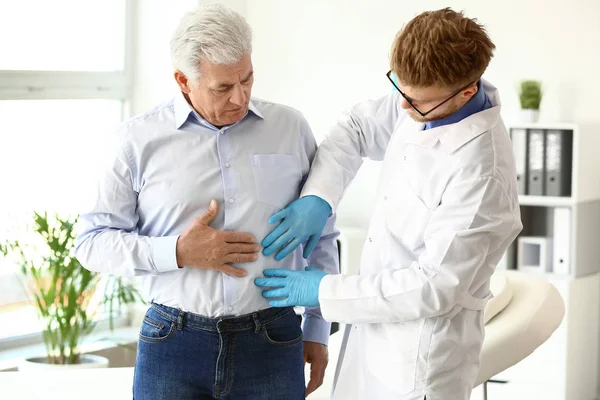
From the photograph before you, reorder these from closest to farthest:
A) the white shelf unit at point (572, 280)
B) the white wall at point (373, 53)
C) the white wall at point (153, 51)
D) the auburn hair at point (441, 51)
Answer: the auburn hair at point (441, 51) < the white shelf unit at point (572, 280) < the white wall at point (373, 53) < the white wall at point (153, 51)

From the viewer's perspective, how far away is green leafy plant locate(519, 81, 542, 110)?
399 cm

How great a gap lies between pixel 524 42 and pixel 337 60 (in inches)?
39.6

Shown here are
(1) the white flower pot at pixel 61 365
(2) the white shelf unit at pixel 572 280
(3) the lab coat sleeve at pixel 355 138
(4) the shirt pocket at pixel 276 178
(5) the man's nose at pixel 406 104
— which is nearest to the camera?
(5) the man's nose at pixel 406 104

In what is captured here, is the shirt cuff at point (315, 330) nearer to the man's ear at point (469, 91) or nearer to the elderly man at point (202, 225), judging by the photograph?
the elderly man at point (202, 225)

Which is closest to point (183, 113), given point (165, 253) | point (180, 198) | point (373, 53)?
point (180, 198)

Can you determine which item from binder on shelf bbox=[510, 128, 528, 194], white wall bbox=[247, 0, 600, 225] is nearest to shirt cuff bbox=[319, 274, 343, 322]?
binder on shelf bbox=[510, 128, 528, 194]

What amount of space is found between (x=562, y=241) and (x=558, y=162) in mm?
352

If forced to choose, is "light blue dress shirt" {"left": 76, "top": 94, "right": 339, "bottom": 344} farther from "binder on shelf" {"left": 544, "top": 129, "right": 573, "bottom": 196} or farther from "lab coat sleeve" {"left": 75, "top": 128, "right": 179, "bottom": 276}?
"binder on shelf" {"left": 544, "top": 129, "right": 573, "bottom": 196}

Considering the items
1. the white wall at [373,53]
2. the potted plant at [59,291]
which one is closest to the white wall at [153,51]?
the white wall at [373,53]

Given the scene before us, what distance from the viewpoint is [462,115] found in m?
1.60

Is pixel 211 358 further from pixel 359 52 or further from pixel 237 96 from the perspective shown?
pixel 359 52

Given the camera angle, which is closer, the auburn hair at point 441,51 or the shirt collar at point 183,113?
the auburn hair at point 441,51

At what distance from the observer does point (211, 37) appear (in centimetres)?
156

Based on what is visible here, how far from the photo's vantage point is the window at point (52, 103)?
4.00m
